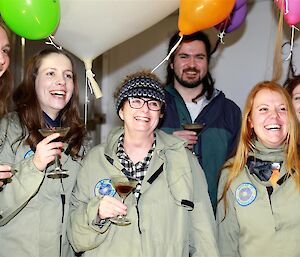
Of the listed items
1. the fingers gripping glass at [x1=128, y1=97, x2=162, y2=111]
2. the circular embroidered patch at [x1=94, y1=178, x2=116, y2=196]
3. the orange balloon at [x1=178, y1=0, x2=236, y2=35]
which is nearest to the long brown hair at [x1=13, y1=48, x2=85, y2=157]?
the circular embroidered patch at [x1=94, y1=178, x2=116, y2=196]

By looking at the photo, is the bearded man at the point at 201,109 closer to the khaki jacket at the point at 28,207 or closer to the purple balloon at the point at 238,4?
the purple balloon at the point at 238,4

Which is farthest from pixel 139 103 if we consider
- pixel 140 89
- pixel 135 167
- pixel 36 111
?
pixel 36 111

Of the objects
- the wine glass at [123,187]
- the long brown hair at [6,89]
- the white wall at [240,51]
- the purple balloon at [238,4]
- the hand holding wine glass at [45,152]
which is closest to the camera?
the wine glass at [123,187]

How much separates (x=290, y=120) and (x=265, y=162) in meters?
0.25

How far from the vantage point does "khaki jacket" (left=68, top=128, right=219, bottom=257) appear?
7.19 ft

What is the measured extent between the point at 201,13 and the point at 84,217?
3.93 feet

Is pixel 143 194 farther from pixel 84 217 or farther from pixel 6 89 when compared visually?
pixel 6 89

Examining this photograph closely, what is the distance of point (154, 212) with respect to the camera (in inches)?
87.4

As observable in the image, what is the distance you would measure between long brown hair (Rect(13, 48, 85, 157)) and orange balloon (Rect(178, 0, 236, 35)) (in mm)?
664

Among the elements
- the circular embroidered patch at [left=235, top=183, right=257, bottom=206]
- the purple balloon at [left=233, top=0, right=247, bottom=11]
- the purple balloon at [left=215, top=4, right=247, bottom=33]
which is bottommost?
the circular embroidered patch at [left=235, top=183, right=257, bottom=206]

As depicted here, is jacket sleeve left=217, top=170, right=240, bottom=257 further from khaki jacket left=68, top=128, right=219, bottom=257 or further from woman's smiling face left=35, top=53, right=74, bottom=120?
woman's smiling face left=35, top=53, right=74, bottom=120

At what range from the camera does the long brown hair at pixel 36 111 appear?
2.44 metres

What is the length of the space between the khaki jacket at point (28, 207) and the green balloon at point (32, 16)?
1.61ft

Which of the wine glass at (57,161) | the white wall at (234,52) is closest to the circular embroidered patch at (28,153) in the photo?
the wine glass at (57,161)
